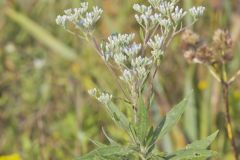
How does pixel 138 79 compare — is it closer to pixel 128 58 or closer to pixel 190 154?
pixel 128 58

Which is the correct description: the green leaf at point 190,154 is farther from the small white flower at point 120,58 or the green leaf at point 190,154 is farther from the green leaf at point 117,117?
the small white flower at point 120,58

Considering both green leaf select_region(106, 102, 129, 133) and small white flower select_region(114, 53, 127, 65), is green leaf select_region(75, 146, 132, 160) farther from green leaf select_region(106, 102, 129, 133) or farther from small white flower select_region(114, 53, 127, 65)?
small white flower select_region(114, 53, 127, 65)

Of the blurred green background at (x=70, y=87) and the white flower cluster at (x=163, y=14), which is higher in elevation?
the blurred green background at (x=70, y=87)

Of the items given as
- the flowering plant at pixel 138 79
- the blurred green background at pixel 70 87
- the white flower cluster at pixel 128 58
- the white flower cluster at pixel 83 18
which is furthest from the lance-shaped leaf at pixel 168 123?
the blurred green background at pixel 70 87

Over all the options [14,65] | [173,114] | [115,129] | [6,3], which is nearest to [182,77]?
[115,129]

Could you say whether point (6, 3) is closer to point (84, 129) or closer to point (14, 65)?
point (14, 65)

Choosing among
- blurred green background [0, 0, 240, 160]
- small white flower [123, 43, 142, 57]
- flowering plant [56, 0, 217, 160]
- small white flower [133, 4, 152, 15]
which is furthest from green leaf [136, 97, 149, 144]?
blurred green background [0, 0, 240, 160]

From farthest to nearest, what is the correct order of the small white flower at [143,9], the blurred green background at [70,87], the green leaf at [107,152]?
the blurred green background at [70,87] < the small white flower at [143,9] < the green leaf at [107,152]
